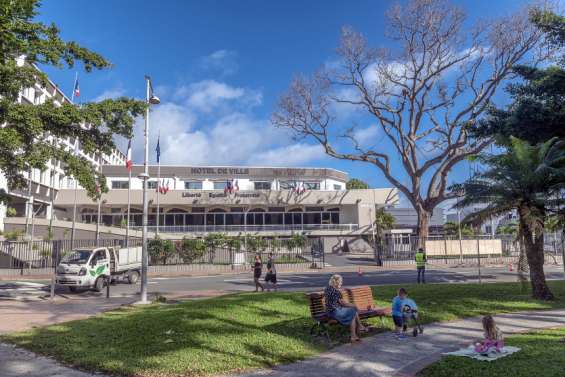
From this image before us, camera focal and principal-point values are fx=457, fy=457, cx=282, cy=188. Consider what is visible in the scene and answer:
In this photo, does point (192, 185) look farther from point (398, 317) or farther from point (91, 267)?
point (398, 317)

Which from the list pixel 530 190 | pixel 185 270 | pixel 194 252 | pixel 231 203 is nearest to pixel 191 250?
pixel 194 252

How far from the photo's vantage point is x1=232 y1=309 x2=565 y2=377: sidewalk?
6.82 metres

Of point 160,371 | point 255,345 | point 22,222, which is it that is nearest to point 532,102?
point 255,345

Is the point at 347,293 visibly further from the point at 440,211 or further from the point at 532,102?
the point at 440,211

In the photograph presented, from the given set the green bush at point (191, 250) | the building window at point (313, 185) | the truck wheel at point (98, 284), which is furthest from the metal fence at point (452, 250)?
the building window at point (313, 185)

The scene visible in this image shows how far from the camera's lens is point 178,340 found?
27.5 ft

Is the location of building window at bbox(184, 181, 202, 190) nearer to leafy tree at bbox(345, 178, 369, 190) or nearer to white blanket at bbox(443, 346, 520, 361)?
leafy tree at bbox(345, 178, 369, 190)

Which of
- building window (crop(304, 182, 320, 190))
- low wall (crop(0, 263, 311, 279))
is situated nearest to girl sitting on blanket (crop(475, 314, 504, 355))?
low wall (crop(0, 263, 311, 279))

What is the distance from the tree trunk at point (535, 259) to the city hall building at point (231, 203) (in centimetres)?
3987

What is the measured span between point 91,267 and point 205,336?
13.3 metres

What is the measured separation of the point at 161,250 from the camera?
1342 inches

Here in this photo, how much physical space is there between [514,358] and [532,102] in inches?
570

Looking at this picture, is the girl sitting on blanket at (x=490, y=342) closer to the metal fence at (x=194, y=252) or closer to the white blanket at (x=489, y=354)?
the white blanket at (x=489, y=354)

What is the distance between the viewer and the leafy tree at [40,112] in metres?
16.1
